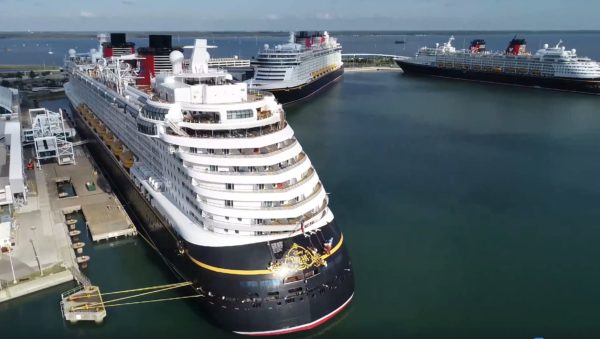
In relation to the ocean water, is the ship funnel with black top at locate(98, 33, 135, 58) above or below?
above

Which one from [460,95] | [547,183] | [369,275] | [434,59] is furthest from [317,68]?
[369,275]

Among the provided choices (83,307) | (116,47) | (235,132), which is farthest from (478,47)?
(83,307)

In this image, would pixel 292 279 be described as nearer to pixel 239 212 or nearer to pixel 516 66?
pixel 239 212

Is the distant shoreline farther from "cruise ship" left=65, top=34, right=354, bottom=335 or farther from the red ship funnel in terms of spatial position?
"cruise ship" left=65, top=34, right=354, bottom=335

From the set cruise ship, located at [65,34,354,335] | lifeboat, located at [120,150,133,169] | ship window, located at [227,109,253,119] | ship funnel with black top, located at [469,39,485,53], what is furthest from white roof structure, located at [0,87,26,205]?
A: ship funnel with black top, located at [469,39,485,53]

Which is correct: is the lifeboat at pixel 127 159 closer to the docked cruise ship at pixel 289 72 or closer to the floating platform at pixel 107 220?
the floating platform at pixel 107 220

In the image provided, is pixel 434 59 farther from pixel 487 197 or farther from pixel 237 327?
pixel 237 327
